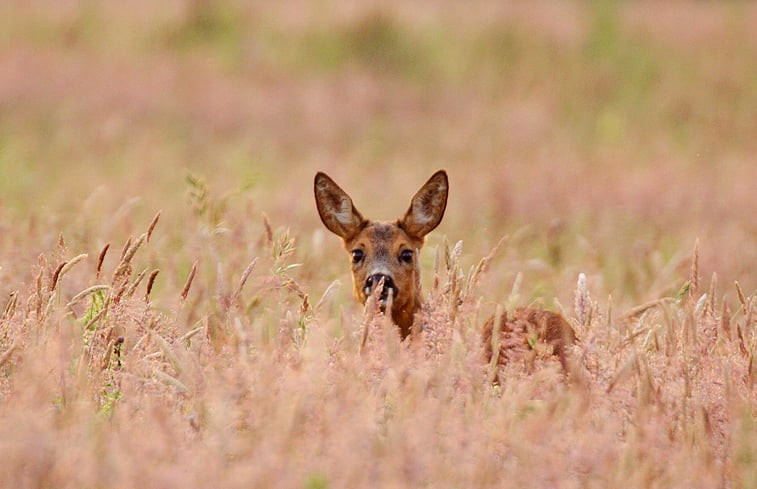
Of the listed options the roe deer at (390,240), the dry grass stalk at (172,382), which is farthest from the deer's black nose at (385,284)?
the dry grass stalk at (172,382)

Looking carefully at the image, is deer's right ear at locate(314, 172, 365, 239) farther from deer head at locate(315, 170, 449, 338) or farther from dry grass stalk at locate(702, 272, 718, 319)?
dry grass stalk at locate(702, 272, 718, 319)

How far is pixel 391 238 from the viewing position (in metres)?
8.02

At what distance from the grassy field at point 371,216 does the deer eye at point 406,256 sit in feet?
0.77

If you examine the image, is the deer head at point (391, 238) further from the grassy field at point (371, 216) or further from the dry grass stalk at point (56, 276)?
the dry grass stalk at point (56, 276)

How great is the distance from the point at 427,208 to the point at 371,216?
5.17 meters

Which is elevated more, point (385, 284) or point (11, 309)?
point (385, 284)

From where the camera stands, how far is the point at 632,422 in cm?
536

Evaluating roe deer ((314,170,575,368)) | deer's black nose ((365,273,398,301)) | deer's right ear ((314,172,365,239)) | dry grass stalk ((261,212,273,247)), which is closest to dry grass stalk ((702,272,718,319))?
roe deer ((314,170,575,368))

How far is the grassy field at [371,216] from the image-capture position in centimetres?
495

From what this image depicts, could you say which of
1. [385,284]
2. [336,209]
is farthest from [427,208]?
[385,284]

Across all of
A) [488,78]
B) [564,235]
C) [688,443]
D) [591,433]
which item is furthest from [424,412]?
[488,78]

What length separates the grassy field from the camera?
495cm

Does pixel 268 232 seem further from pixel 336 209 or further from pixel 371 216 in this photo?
pixel 371 216

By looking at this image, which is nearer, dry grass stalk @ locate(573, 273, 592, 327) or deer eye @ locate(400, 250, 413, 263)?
dry grass stalk @ locate(573, 273, 592, 327)
